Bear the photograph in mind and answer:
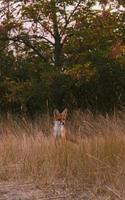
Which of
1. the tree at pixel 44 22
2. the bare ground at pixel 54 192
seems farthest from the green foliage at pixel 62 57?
the bare ground at pixel 54 192

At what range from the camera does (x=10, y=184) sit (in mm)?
8727

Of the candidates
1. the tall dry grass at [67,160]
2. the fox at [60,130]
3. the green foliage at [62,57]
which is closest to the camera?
the tall dry grass at [67,160]

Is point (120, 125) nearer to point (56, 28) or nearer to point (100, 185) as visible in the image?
point (100, 185)

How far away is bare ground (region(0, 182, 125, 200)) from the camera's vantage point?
743 cm

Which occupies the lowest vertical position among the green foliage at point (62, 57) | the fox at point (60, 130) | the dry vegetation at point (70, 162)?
the dry vegetation at point (70, 162)

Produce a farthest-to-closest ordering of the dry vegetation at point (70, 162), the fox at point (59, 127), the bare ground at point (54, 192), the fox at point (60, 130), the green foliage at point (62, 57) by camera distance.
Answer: the green foliage at point (62, 57) < the fox at point (59, 127) < the fox at point (60, 130) < the dry vegetation at point (70, 162) < the bare ground at point (54, 192)

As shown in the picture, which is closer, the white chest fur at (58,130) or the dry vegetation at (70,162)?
the dry vegetation at (70,162)

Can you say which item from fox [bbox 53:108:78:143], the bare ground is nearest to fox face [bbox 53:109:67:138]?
fox [bbox 53:108:78:143]

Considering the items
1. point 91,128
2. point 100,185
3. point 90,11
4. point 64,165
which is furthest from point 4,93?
point 100,185

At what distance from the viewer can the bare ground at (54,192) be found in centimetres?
743

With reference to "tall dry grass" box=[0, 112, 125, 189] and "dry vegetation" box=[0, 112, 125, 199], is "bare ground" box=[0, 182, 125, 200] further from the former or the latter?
"tall dry grass" box=[0, 112, 125, 189]

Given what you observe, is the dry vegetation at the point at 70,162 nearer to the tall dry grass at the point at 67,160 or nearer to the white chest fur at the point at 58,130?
the tall dry grass at the point at 67,160

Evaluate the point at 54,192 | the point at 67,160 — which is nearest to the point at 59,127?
the point at 67,160

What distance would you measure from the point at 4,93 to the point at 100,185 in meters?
10.0
